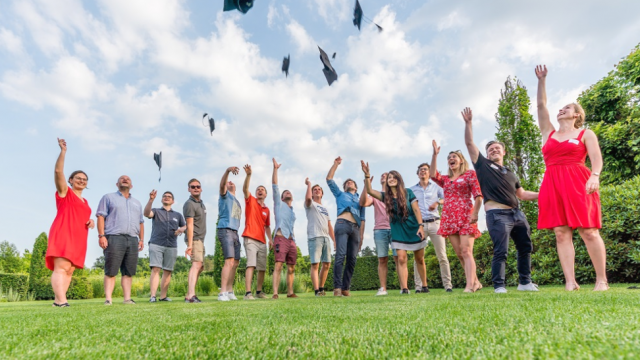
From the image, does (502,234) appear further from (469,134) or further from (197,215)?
(197,215)

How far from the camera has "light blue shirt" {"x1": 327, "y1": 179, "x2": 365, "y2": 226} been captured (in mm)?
6410

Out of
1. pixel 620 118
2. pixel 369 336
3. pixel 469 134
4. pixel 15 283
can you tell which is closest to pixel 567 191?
pixel 469 134

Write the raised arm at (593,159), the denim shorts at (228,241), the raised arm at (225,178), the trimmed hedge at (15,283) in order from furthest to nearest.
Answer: the trimmed hedge at (15,283) → the denim shorts at (228,241) → the raised arm at (225,178) → the raised arm at (593,159)

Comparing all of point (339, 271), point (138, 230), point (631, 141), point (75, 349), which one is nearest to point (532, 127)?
point (631, 141)

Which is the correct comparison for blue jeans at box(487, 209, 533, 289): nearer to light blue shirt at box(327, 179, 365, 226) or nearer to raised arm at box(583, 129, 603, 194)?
raised arm at box(583, 129, 603, 194)

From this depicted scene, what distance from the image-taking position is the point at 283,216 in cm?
713

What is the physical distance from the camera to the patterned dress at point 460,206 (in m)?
5.39

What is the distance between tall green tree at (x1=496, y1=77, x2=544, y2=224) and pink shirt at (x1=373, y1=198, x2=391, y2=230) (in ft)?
14.1

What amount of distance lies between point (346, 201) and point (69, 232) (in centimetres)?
390

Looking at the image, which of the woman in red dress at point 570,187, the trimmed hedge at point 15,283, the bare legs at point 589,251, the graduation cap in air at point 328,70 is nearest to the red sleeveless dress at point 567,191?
the woman in red dress at point 570,187

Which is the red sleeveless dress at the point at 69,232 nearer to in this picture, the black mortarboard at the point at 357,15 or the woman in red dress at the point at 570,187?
the black mortarboard at the point at 357,15

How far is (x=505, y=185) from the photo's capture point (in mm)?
4781

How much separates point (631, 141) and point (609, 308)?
13911mm

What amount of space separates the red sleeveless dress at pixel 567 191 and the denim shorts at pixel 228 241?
172 inches
